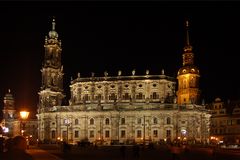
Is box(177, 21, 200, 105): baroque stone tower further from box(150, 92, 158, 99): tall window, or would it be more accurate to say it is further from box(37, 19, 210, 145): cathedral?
box(150, 92, 158, 99): tall window

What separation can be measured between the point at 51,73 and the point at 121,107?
19793mm

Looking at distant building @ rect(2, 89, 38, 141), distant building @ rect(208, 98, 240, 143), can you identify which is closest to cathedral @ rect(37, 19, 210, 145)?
distant building @ rect(208, 98, 240, 143)

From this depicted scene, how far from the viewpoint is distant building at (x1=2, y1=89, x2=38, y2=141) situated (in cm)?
12194

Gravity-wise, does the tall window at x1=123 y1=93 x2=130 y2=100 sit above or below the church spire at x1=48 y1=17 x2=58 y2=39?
below

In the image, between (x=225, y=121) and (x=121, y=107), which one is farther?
(x=225, y=121)

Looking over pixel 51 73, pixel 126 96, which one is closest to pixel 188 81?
pixel 126 96

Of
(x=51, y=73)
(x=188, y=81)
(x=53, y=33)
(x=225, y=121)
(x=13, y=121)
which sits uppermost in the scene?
(x=53, y=33)

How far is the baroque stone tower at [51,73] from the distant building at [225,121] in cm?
3881

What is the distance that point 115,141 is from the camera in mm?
A: 96312

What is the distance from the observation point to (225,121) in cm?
10969

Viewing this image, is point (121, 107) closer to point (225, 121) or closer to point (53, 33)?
point (53, 33)

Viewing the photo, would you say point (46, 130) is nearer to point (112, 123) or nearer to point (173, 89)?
point (112, 123)

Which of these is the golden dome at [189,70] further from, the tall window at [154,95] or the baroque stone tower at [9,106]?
the baroque stone tower at [9,106]

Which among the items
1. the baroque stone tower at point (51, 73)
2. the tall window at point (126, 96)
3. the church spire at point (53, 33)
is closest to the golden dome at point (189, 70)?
the tall window at point (126, 96)
